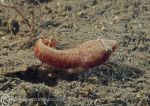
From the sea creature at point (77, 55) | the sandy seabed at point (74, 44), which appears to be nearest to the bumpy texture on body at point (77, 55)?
the sea creature at point (77, 55)

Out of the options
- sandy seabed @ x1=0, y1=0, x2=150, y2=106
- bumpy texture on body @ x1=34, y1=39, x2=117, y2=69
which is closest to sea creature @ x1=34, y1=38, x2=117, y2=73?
bumpy texture on body @ x1=34, y1=39, x2=117, y2=69

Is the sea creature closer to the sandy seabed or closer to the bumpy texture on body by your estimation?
the bumpy texture on body

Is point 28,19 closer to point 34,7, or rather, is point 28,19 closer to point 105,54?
point 34,7

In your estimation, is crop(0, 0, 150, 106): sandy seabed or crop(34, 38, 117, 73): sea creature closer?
crop(0, 0, 150, 106): sandy seabed

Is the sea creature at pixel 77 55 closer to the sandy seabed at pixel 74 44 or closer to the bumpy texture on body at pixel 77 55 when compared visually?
the bumpy texture on body at pixel 77 55

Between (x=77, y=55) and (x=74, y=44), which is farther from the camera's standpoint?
(x=74, y=44)

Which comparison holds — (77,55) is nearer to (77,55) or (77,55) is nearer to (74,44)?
(77,55)

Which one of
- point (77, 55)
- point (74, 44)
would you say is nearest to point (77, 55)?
point (77, 55)

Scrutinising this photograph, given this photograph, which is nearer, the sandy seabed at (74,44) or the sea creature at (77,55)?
the sandy seabed at (74,44)
